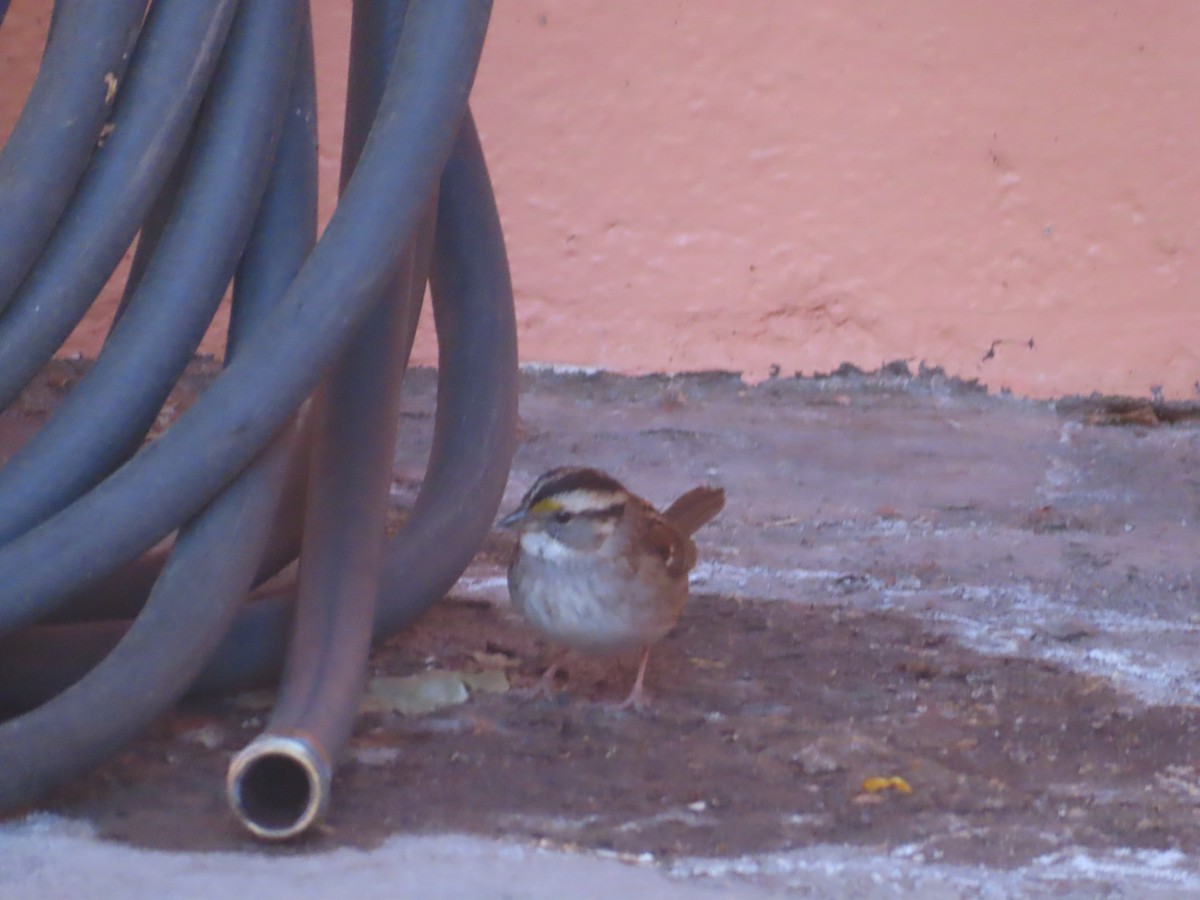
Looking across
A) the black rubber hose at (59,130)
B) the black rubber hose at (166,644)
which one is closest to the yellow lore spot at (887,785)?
the black rubber hose at (166,644)

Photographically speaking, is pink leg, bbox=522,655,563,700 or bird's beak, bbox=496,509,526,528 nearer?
pink leg, bbox=522,655,563,700

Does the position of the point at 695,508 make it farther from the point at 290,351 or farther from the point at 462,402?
the point at 290,351

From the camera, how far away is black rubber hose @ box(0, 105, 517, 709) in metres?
3.30

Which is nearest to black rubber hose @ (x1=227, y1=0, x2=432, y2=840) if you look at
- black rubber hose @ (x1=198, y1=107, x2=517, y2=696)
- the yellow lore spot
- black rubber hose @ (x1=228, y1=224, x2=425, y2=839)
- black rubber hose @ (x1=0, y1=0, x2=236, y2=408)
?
black rubber hose @ (x1=228, y1=224, x2=425, y2=839)

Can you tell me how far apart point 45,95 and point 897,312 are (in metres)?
3.51

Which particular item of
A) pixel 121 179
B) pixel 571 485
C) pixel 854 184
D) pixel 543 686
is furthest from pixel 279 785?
pixel 854 184

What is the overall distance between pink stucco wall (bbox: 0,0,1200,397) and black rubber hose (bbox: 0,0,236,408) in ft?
8.62

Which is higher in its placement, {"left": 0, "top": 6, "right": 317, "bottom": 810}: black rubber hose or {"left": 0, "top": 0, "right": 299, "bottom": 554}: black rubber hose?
{"left": 0, "top": 0, "right": 299, "bottom": 554}: black rubber hose

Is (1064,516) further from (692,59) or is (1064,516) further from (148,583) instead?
(148,583)

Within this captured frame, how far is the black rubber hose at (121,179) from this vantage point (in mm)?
2502

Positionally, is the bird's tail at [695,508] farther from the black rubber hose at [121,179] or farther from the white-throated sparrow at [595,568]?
the black rubber hose at [121,179]

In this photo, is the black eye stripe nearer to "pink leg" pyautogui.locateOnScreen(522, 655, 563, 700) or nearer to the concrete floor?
"pink leg" pyautogui.locateOnScreen(522, 655, 563, 700)

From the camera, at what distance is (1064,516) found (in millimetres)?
4816

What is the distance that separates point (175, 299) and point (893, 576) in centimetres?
259
